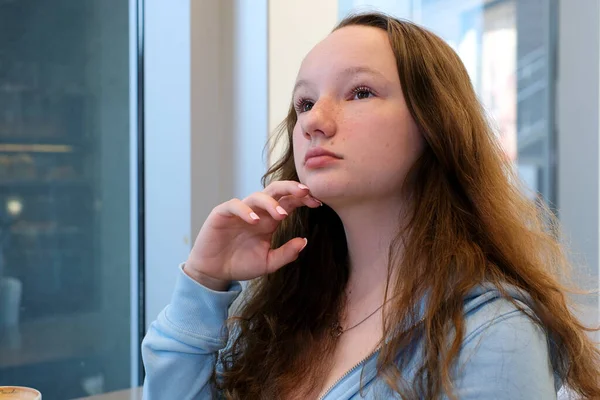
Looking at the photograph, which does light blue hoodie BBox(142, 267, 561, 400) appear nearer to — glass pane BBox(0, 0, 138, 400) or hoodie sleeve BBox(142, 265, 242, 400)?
hoodie sleeve BBox(142, 265, 242, 400)

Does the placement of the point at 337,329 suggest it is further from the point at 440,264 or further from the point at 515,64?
the point at 515,64

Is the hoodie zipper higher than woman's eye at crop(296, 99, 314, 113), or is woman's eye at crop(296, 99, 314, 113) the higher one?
woman's eye at crop(296, 99, 314, 113)

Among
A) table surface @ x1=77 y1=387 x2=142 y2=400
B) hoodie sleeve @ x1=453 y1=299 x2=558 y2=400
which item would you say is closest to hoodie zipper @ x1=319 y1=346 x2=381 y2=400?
hoodie sleeve @ x1=453 y1=299 x2=558 y2=400

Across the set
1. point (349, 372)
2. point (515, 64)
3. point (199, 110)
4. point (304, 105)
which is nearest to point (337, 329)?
point (349, 372)

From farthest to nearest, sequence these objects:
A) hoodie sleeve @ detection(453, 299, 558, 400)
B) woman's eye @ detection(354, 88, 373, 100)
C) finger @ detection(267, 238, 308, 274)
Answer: finger @ detection(267, 238, 308, 274) < woman's eye @ detection(354, 88, 373, 100) < hoodie sleeve @ detection(453, 299, 558, 400)

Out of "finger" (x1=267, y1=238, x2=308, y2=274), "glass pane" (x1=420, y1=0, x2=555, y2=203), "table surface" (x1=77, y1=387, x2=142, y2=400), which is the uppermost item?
"glass pane" (x1=420, y1=0, x2=555, y2=203)

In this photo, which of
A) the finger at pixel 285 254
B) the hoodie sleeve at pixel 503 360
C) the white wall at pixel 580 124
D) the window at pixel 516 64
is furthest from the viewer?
the window at pixel 516 64

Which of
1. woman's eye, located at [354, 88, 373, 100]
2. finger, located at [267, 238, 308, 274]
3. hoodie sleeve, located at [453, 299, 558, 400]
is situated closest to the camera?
hoodie sleeve, located at [453, 299, 558, 400]

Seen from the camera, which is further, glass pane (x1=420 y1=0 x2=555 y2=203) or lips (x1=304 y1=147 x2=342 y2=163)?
glass pane (x1=420 y1=0 x2=555 y2=203)

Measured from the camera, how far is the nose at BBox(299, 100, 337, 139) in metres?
0.81

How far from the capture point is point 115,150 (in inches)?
53.9

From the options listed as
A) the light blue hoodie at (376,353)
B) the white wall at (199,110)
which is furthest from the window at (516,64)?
the light blue hoodie at (376,353)

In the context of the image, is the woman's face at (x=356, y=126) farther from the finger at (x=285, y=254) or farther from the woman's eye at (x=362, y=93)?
the finger at (x=285, y=254)

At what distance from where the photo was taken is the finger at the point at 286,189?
86cm
